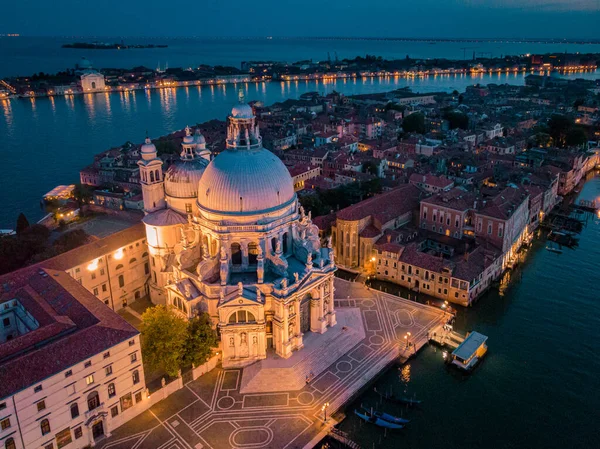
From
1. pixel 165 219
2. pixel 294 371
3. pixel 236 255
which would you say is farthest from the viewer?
pixel 165 219

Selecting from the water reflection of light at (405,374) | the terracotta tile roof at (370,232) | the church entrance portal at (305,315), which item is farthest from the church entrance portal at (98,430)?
the terracotta tile roof at (370,232)

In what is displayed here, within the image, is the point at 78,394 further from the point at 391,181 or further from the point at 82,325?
the point at 391,181

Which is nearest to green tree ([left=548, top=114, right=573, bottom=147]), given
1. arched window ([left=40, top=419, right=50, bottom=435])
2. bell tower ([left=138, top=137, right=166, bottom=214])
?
bell tower ([left=138, top=137, right=166, bottom=214])

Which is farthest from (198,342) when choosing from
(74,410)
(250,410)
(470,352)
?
(470,352)

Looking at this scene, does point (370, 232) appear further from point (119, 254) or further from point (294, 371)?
point (119, 254)

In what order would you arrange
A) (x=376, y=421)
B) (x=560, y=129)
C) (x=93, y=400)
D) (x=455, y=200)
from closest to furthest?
(x=93, y=400) < (x=376, y=421) < (x=455, y=200) < (x=560, y=129)

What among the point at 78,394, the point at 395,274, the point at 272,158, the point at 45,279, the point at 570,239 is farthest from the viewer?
the point at 570,239

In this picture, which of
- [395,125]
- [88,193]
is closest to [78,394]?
[88,193]
